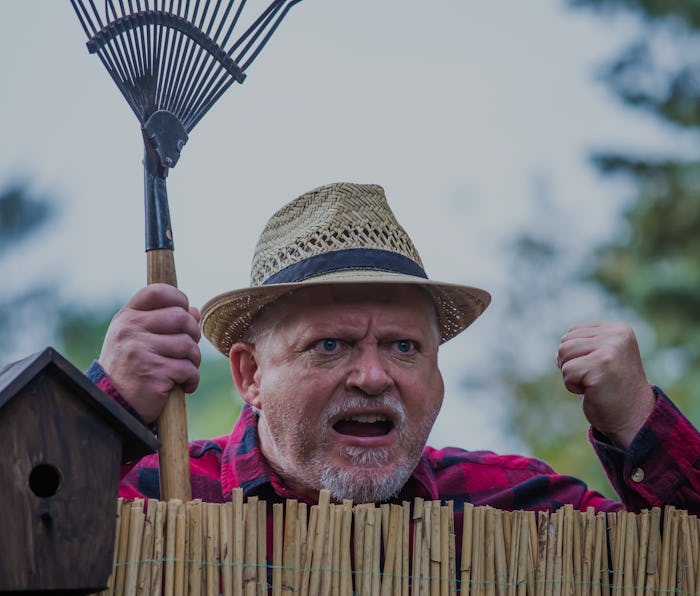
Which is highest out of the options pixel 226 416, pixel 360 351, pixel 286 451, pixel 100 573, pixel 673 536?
pixel 226 416

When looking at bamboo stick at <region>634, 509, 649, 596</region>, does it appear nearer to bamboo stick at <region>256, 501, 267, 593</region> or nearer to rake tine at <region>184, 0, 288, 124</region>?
bamboo stick at <region>256, 501, 267, 593</region>

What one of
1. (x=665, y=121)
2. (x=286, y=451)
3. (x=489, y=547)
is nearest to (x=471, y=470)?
(x=286, y=451)

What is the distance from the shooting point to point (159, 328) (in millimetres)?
3061

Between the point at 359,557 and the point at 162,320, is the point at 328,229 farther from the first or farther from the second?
the point at 359,557

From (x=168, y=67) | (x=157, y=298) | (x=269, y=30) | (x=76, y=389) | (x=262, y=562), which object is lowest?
(x=262, y=562)

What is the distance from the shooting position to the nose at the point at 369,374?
11.0 ft

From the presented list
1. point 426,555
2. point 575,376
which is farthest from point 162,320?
point 575,376

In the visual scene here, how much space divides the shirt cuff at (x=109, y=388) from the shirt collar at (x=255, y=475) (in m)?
0.51

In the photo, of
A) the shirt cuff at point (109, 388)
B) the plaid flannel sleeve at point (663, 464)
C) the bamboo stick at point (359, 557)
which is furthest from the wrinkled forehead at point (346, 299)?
the bamboo stick at point (359, 557)

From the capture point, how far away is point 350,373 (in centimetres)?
340

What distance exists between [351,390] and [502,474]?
0.74 meters

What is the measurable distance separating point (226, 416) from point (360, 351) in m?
17.9

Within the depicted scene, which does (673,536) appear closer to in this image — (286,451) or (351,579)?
(351,579)

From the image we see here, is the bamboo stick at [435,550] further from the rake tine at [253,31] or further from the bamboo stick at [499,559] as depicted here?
the rake tine at [253,31]
